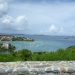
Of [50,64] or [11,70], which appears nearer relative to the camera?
[11,70]

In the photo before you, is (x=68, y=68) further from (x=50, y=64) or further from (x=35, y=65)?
(x=35, y=65)

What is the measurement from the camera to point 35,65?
150 inches

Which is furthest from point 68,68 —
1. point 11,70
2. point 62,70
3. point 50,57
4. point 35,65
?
point 50,57

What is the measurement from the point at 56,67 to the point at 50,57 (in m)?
4.10

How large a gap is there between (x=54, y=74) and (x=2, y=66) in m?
0.99

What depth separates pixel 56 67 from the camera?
3.67 metres

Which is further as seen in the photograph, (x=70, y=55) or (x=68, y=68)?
(x=70, y=55)

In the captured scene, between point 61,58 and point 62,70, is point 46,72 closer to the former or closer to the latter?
point 62,70

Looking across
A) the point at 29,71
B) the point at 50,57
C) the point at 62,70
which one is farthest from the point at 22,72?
the point at 50,57

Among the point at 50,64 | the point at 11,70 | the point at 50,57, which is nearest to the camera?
the point at 11,70

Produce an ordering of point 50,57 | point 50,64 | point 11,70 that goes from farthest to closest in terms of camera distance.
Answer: point 50,57
point 50,64
point 11,70

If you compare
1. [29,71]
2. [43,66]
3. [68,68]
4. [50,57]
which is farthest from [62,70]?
[50,57]

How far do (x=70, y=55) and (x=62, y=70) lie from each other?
440cm

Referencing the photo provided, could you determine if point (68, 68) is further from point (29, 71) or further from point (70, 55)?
point (70, 55)
